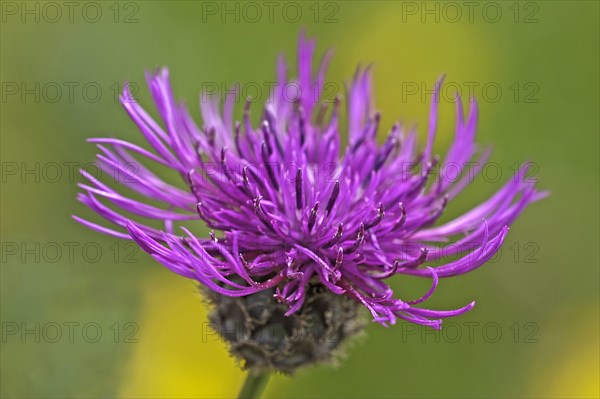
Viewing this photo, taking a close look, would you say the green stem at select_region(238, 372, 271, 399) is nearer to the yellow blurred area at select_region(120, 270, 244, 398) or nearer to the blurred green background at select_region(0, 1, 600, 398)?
the blurred green background at select_region(0, 1, 600, 398)

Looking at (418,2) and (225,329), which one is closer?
(225,329)

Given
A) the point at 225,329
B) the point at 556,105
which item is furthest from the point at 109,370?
the point at 556,105

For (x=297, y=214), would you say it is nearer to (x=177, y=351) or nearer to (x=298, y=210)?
(x=298, y=210)

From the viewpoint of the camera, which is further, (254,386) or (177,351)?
(177,351)

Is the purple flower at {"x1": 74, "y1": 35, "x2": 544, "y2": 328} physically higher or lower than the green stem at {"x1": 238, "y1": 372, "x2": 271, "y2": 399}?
higher

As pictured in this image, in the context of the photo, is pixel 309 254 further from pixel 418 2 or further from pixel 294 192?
pixel 418 2

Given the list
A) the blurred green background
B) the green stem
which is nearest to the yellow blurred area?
the blurred green background

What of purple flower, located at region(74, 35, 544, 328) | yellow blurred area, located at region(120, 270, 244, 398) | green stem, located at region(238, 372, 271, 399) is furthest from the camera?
yellow blurred area, located at region(120, 270, 244, 398)

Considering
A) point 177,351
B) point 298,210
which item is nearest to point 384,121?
point 177,351
